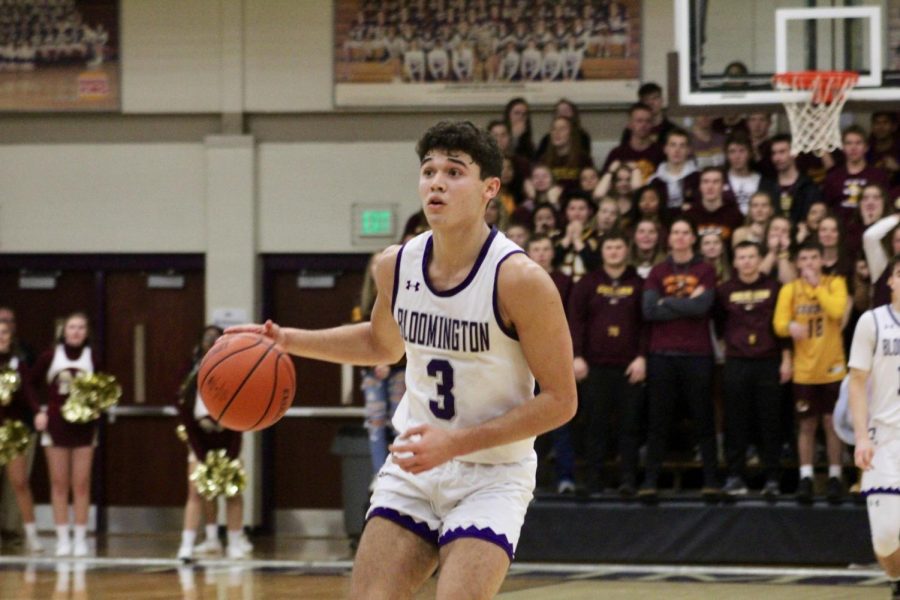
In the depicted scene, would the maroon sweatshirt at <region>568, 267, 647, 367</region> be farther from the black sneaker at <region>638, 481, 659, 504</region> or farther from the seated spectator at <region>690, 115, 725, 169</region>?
the seated spectator at <region>690, 115, 725, 169</region>

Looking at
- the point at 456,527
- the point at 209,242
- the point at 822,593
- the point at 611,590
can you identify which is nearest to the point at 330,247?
the point at 209,242

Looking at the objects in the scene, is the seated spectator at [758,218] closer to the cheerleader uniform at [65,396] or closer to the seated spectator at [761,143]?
the seated spectator at [761,143]

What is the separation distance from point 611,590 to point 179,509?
5.91 metres

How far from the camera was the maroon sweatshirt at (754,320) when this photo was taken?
32.9 ft

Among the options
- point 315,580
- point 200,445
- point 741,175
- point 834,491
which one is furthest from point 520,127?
point 315,580

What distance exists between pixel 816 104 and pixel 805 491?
9.13ft

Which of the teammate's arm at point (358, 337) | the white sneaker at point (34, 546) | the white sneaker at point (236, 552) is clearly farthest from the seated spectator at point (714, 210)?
the teammate's arm at point (358, 337)

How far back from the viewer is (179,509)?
13.6m

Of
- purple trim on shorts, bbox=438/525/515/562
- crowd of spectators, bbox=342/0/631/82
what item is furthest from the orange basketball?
crowd of spectators, bbox=342/0/631/82

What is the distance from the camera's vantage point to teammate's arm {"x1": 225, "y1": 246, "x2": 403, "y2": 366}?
4.70 metres

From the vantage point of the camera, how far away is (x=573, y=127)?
1195 centimetres

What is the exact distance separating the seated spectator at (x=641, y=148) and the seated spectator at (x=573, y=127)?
11.7 inches

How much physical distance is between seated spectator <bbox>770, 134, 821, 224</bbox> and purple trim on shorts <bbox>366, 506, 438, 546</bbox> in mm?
7076

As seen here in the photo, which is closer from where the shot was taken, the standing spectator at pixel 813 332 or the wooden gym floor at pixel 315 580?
the wooden gym floor at pixel 315 580
